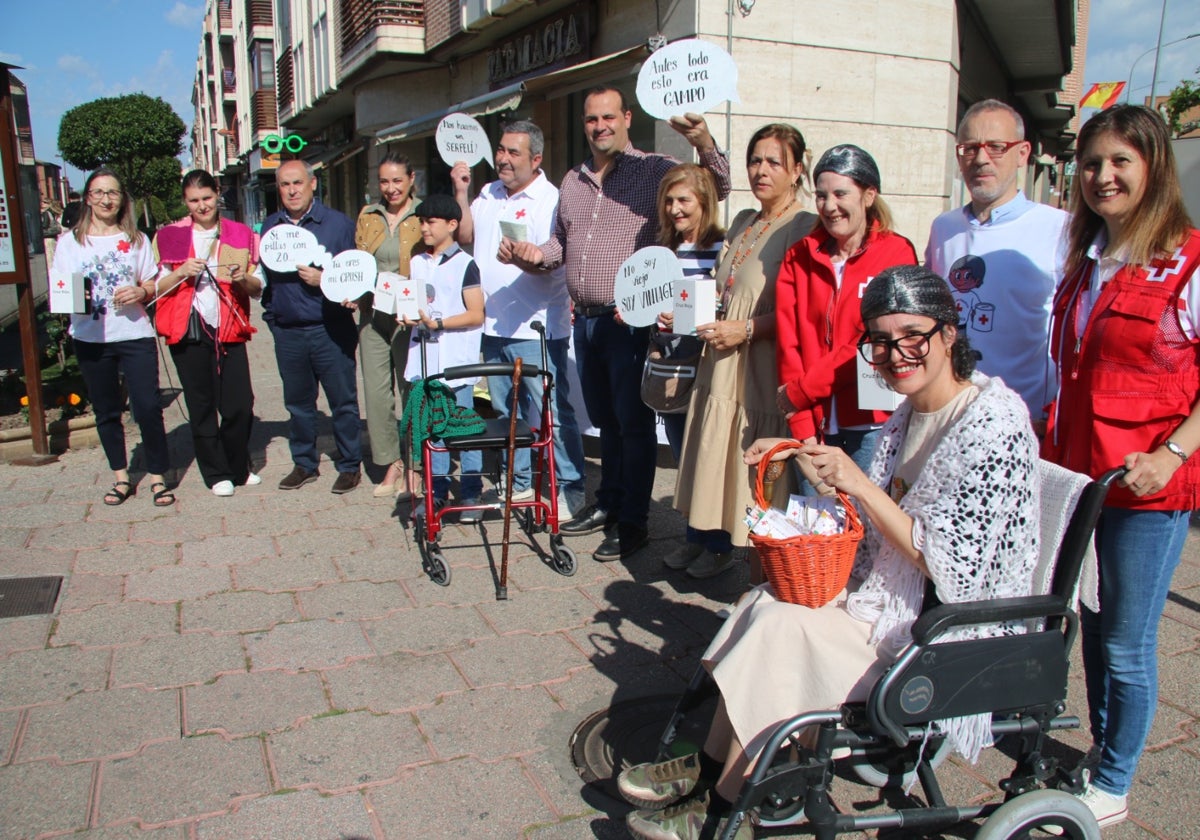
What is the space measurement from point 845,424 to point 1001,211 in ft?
3.12

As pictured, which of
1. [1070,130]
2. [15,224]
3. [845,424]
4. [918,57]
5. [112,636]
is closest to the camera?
Answer: [845,424]

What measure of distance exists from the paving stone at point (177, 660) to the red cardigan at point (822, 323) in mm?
2503

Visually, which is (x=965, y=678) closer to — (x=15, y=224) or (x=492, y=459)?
(x=492, y=459)

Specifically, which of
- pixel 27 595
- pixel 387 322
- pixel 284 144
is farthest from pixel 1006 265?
pixel 284 144

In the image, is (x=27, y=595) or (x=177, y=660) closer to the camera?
(x=177, y=660)

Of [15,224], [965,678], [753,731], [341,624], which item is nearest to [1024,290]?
[965,678]

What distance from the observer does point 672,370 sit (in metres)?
4.38

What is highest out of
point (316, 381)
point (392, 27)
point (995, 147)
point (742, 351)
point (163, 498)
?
point (392, 27)

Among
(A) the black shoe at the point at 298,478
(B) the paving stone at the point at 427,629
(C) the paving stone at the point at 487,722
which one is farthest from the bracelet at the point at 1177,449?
(A) the black shoe at the point at 298,478

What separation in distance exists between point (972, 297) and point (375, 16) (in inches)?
586

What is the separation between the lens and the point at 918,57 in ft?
32.1

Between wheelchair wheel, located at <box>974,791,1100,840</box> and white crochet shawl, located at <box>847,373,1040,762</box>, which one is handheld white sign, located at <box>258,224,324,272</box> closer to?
white crochet shawl, located at <box>847,373,1040,762</box>

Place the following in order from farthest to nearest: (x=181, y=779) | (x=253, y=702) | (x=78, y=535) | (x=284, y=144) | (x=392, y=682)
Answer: (x=284, y=144)
(x=78, y=535)
(x=392, y=682)
(x=253, y=702)
(x=181, y=779)

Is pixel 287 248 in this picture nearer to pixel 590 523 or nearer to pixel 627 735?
pixel 590 523
